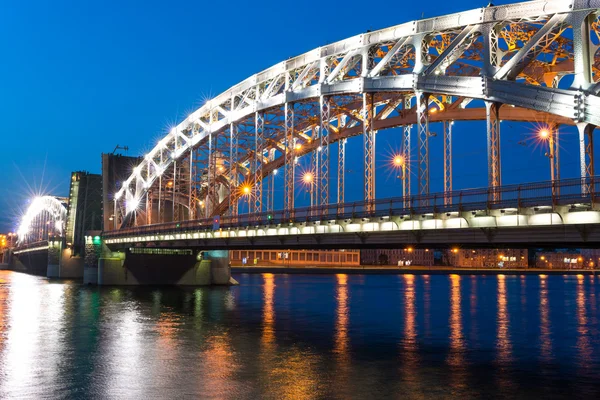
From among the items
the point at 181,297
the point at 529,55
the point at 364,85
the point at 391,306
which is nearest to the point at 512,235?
the point at 529,55

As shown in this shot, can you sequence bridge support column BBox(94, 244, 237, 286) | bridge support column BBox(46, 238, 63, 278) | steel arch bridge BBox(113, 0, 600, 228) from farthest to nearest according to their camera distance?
bridge support column BBox(46, 238, 63, 278) → bridge support column BBox(94, 244, 237, 286) → steel arch bridge BBox(113, 0, 600, 228)

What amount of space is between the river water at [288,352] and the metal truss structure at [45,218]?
83.6 metres

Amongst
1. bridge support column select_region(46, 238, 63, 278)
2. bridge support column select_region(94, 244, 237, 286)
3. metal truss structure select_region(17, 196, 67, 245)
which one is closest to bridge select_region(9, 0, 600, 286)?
bridge support column select_region(94, 244, 237, 286)

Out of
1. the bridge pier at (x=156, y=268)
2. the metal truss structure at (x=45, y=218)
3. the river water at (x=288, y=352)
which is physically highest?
the metal truss structure at (x=45, y=218)

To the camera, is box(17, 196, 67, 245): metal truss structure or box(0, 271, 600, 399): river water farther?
box(17, 196, 67, 245): metal truss structure

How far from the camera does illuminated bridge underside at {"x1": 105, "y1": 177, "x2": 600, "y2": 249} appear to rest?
84.4 feet

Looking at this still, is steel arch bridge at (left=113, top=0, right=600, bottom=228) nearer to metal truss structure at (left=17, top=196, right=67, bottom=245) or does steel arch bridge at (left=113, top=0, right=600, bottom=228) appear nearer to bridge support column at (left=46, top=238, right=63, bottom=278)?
bridge support column at (left=46, top=238, right=63, bottom=278)

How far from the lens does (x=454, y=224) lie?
30.1 meters

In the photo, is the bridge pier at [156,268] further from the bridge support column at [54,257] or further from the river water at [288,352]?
the bridge support column at [54,257]

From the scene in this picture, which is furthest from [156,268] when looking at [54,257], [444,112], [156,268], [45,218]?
[45,218]

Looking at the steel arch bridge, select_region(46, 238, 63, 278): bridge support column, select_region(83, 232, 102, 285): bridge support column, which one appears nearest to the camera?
the steel arch bridge

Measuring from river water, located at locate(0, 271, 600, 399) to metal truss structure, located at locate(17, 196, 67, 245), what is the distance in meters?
83.6

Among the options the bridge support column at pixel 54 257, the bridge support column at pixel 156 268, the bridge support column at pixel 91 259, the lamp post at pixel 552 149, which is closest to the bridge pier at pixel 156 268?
the bridge support column at pixel 156 268

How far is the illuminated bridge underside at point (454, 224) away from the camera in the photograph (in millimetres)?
25719
